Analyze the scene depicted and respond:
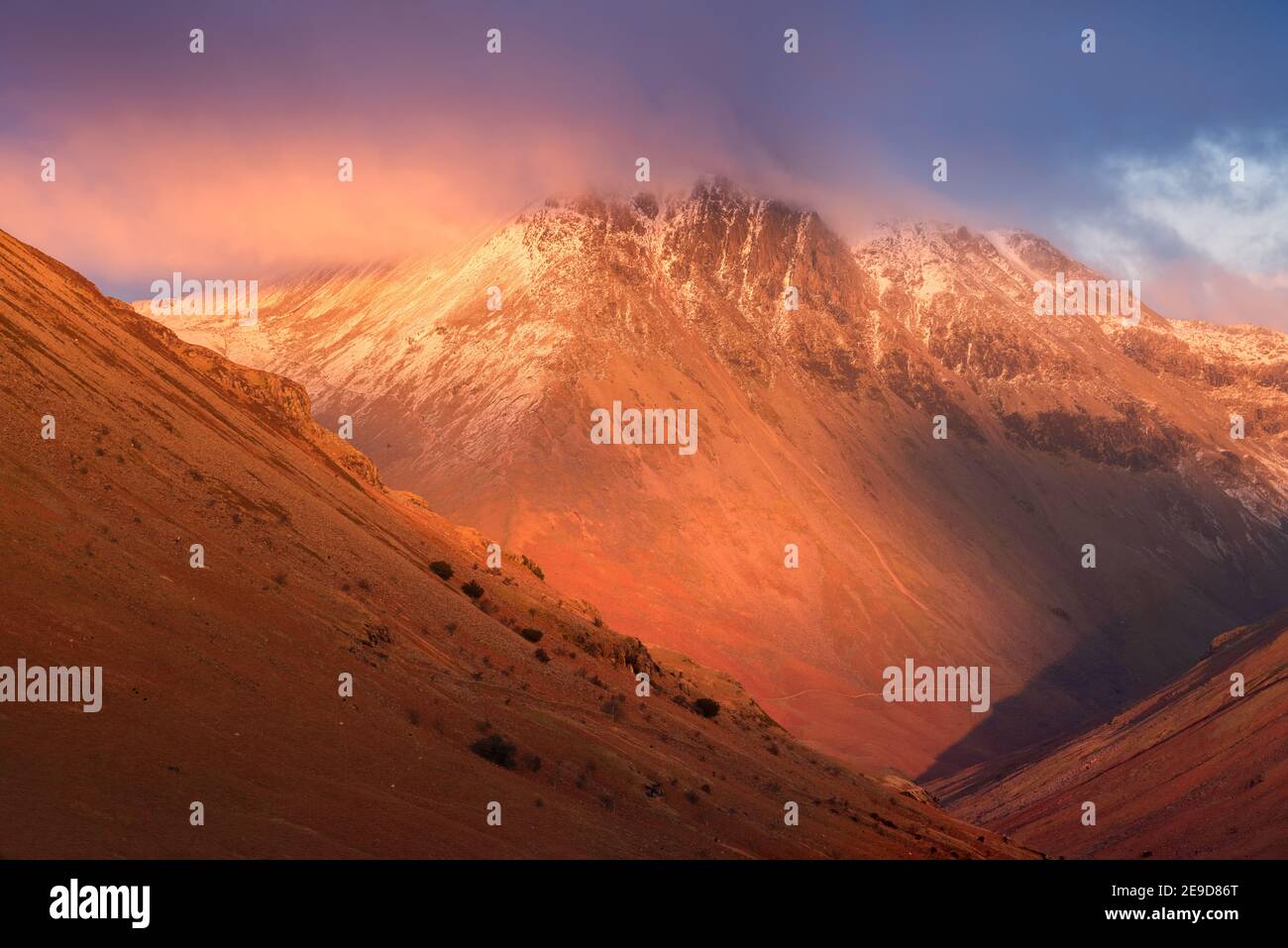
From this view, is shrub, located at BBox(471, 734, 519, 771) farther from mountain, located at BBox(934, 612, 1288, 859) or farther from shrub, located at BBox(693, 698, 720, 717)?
mountain, located at BBox(934, 612, 1288, 859)

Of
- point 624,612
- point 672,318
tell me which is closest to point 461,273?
point 672,318

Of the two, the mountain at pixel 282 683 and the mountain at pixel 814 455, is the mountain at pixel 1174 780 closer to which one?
the mountain at pixel 282 683

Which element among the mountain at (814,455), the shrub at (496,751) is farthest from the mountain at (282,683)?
the mountain at (814,455)

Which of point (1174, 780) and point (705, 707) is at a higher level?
point (705, 707)

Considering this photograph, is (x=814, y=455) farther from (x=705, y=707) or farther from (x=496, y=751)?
(x=496, y=751)

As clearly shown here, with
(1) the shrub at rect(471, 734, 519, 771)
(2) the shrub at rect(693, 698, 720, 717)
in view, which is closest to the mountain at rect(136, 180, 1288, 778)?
(2) the shrub at rect(693, 698, 720, 717)

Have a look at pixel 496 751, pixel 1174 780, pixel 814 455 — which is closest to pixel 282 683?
pixel 496 751
